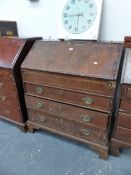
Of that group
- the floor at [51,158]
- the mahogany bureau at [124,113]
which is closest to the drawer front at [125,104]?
the mahogany bureau at [124,113]

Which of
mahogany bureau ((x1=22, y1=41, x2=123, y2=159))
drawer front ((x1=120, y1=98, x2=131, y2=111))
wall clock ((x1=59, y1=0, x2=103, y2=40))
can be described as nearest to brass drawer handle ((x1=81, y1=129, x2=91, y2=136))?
mahogany bureau ((x1=22, y1=41, x2=123, y2=159))

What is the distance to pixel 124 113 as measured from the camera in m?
1.30

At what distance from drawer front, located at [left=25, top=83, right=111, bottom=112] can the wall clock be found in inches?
23.5

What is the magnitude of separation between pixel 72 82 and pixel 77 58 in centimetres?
21

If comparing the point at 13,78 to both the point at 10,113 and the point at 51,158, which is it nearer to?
the point at 10,113

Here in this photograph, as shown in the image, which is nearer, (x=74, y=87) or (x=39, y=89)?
(x=74, y=87)

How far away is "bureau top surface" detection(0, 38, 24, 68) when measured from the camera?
5.31 ft

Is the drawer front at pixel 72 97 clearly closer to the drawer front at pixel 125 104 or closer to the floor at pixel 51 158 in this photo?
the drawer front at pixel 125 104

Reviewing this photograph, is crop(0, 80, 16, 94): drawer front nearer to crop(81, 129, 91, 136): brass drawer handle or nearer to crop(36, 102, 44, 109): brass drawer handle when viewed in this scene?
crop(36, 102, 44, 109): brass drawer handle

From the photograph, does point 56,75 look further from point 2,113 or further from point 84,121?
point 2,113

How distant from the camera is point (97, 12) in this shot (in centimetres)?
156

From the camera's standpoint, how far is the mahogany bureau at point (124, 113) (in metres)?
1.20

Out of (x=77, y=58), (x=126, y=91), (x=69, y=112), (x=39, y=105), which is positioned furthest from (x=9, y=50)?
(x=126, y=91)

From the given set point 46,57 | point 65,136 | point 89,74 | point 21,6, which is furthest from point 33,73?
point 21,6
